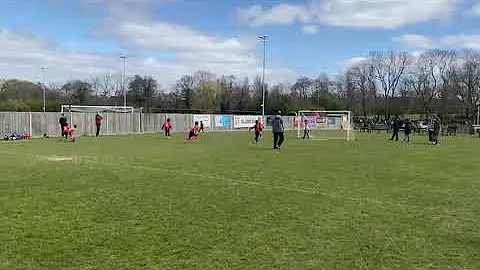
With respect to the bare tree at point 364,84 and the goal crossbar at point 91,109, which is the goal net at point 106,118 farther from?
the bare tree at point 364,84

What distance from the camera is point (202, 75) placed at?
104 meters

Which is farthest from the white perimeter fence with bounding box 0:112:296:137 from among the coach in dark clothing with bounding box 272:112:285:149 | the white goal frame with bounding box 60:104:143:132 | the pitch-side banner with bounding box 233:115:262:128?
the coach in dark clothing with bounding box 272:112:285:149

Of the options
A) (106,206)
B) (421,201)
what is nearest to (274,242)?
(106,206)

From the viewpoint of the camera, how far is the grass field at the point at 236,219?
19.1 ft

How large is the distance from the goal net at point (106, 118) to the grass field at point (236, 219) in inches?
1107

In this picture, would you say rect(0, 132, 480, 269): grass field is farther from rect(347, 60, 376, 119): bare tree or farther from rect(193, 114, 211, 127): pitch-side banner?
rect(347, 60, 376, 119): bare tree

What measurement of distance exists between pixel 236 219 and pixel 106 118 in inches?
1559

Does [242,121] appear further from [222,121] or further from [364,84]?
[364,84]

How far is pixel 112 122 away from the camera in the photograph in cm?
4644

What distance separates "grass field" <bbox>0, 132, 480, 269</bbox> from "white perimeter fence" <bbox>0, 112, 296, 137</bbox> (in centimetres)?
2374

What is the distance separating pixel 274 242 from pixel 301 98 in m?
97.1

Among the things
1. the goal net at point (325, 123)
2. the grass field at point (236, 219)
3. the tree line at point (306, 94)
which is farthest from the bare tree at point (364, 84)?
the grass field at point (236, 219)

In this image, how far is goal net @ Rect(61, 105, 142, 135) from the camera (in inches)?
1655

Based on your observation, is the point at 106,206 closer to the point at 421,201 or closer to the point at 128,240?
the point at 128,240
